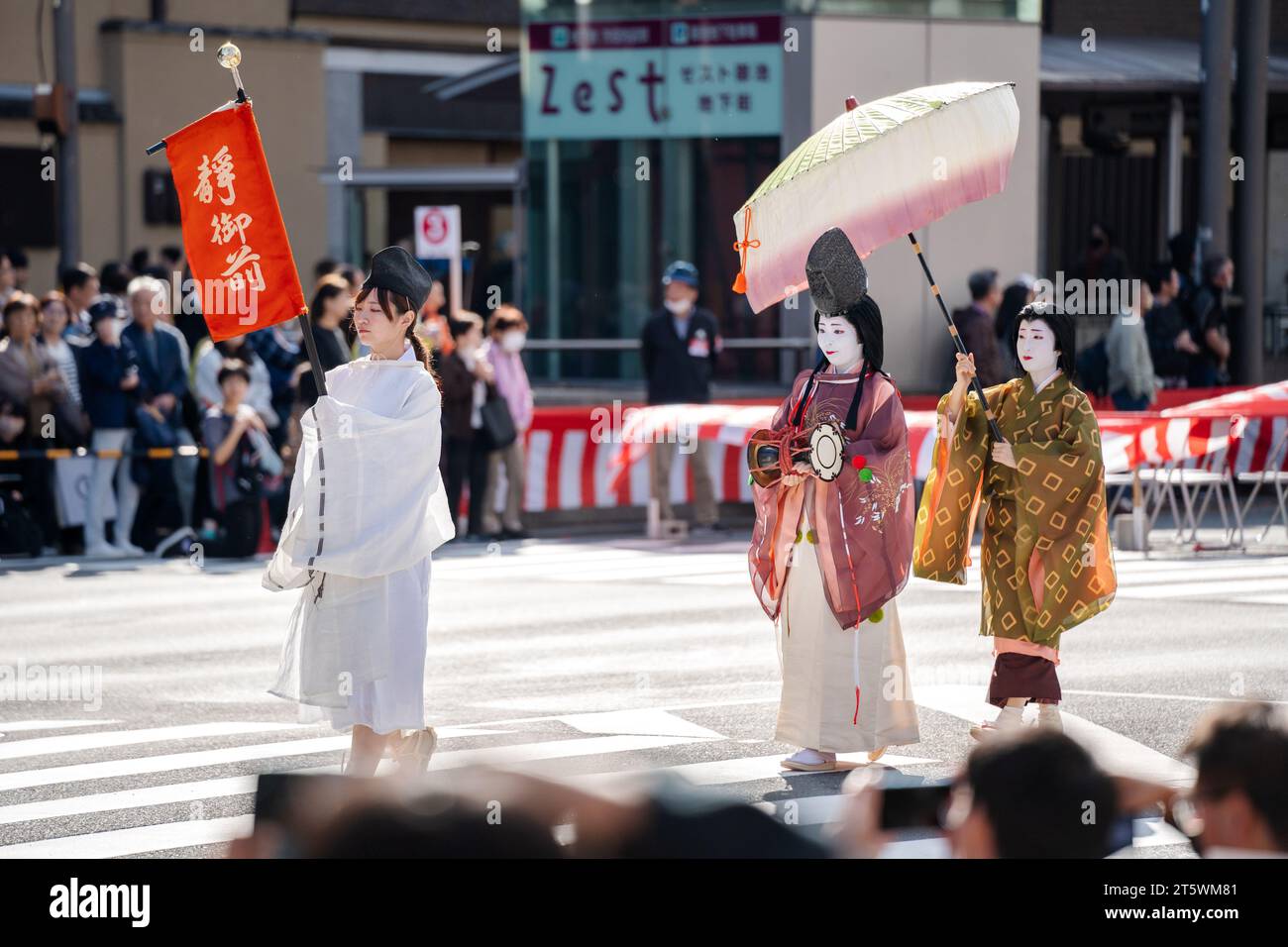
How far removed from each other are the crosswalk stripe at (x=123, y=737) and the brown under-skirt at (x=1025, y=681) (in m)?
2.71

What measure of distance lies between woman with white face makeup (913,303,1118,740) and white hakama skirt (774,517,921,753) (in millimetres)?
451

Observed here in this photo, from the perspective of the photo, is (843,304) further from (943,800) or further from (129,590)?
(129,590)

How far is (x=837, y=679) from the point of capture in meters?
7.18

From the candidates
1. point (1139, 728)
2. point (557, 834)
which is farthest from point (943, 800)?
point (1139, 728)

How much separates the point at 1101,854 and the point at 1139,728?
5.66 metres

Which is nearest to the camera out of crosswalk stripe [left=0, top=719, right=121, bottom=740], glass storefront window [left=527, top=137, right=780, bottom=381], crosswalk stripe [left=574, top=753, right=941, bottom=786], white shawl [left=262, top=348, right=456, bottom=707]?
white shawl [left=262, top=348, right=456, bottom=707]

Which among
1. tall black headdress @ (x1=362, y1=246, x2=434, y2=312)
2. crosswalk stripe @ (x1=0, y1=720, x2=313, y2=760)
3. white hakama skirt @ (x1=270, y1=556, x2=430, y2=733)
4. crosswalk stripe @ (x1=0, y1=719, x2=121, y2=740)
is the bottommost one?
crosswalk stripe @ (x1=0, y1=719, x2=121, y2=740)

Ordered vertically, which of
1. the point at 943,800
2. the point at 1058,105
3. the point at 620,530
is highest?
the point at 1058,105

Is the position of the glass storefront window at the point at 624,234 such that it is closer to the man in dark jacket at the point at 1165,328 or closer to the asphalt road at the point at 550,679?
the man in dark jacket at the point at 1165,328

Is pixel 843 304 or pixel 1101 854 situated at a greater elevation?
pixel 843 304

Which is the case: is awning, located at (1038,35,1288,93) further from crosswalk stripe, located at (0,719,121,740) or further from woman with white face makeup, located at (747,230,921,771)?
crosswalk stripe, located at (0,719,121,740)

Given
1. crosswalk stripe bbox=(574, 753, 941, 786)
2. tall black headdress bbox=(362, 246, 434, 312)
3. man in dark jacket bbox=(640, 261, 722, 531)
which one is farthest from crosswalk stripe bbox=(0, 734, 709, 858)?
man in dark jacket bbox=(640, 261, 722, 531)

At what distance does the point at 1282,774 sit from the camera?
2.43m

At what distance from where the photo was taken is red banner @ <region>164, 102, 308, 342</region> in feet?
21.9
